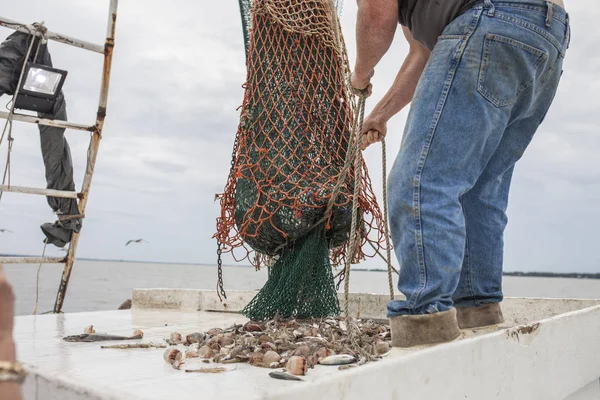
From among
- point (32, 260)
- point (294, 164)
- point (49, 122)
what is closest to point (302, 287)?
point (294, 164)

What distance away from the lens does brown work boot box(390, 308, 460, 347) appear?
1.83 metres

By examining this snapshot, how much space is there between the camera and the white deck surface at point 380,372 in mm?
1219

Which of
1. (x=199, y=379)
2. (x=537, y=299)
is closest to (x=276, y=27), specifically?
(x=199, y=379)

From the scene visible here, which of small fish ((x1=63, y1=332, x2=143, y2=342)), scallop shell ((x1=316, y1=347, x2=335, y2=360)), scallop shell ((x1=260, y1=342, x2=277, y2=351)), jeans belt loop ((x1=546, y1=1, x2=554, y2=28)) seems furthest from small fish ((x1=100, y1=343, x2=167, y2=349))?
jeans belt loop ((x1=546, y1=1, x2=554, y2=28))

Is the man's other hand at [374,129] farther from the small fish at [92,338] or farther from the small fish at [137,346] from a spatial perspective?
the small fish at [92,338]

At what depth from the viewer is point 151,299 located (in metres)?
4.40

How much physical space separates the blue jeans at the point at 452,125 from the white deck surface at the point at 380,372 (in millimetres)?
281

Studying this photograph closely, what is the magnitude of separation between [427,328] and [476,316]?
2.11 feet

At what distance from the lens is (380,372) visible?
4.19 feet

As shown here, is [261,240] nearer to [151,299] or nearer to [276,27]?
[276,27]

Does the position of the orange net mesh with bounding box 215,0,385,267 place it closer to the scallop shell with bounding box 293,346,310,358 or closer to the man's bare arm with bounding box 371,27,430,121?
the man's bare arm with bounding box 371,27,430,121

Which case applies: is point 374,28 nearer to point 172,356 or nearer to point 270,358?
point 270,358

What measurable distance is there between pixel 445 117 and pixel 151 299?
318cm

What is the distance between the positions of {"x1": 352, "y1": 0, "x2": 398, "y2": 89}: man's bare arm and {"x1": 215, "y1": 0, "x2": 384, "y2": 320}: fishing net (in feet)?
2.59
